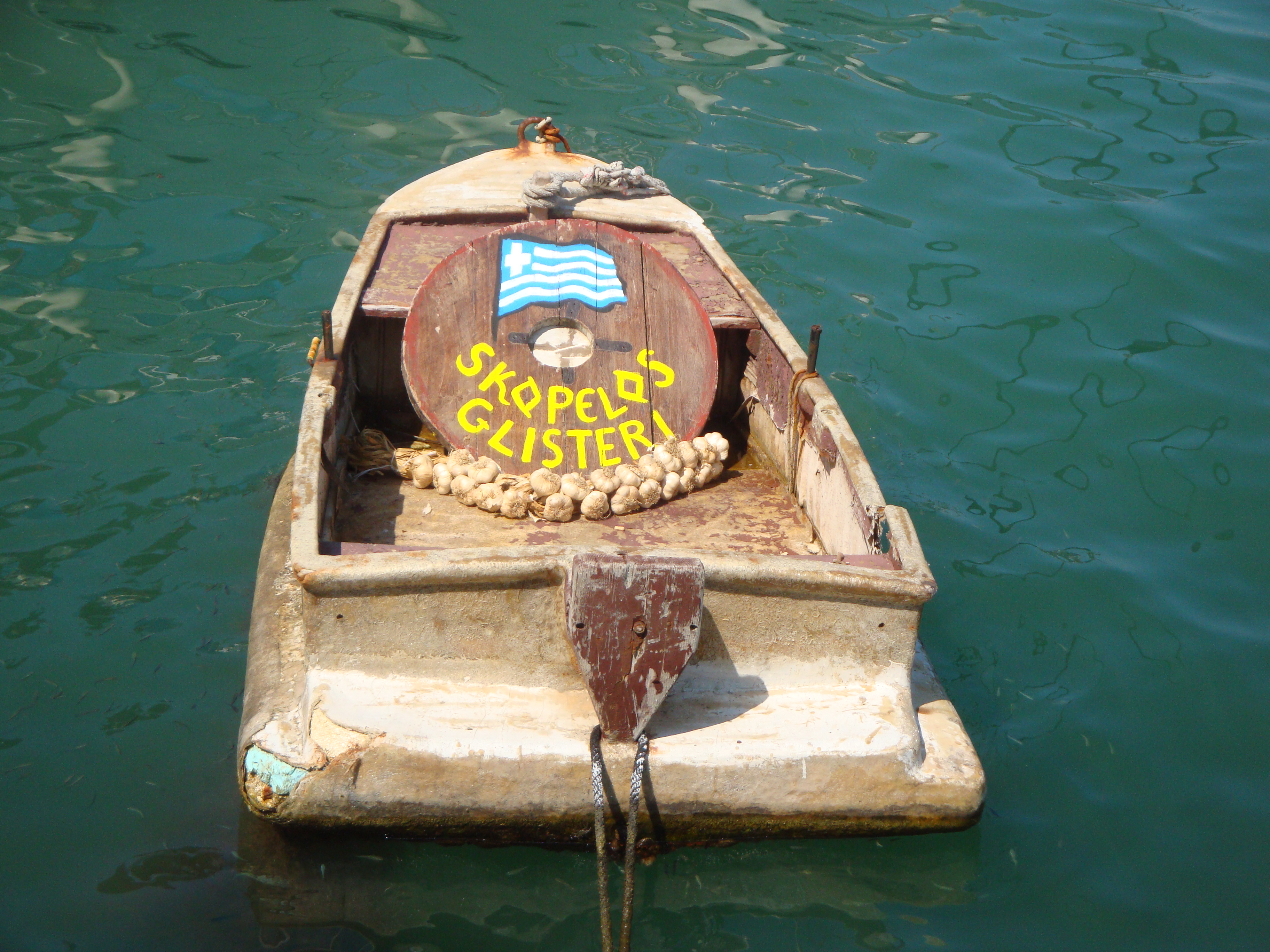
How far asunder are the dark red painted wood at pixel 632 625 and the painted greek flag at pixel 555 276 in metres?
1.71

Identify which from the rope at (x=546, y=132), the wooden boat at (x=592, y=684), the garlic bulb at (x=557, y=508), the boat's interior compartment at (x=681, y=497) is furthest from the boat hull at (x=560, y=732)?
the rope at (x=546, y=132)

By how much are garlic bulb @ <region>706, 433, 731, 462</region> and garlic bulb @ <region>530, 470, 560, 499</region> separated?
25.3 inches

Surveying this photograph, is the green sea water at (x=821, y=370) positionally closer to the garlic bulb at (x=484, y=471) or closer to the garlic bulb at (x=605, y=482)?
the garlic bulb at (x=484, y=471)

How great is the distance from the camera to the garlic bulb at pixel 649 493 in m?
4.00

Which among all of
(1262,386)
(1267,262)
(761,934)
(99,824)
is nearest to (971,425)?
(1262,386)

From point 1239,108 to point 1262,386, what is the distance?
146 inches

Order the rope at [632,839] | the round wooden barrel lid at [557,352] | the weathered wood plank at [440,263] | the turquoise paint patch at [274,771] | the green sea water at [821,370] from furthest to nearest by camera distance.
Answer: the weathered wood plank at [440,263]
the round wooden barrel lid at [557,352]
the green sea water at [821,370]
the turquoise paint patch at [274,771]
the rope at [632,839]

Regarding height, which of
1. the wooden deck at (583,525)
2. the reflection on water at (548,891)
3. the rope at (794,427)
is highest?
the rope at (794,427)

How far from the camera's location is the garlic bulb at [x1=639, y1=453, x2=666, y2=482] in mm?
4055

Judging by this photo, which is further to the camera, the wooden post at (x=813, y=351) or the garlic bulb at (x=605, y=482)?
the garlic bulb at (x=605, y=482)

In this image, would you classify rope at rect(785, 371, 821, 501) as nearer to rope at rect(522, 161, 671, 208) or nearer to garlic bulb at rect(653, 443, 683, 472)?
garlic bulb at rect(653, 443, 683, 472)

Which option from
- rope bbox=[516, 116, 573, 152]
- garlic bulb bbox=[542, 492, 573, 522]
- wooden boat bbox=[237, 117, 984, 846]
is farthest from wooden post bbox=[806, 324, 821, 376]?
rope bbox=[516, 116, 573, 152]

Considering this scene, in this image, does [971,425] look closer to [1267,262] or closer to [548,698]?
[1267,262]

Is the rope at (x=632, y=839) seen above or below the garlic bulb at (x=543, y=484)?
below
